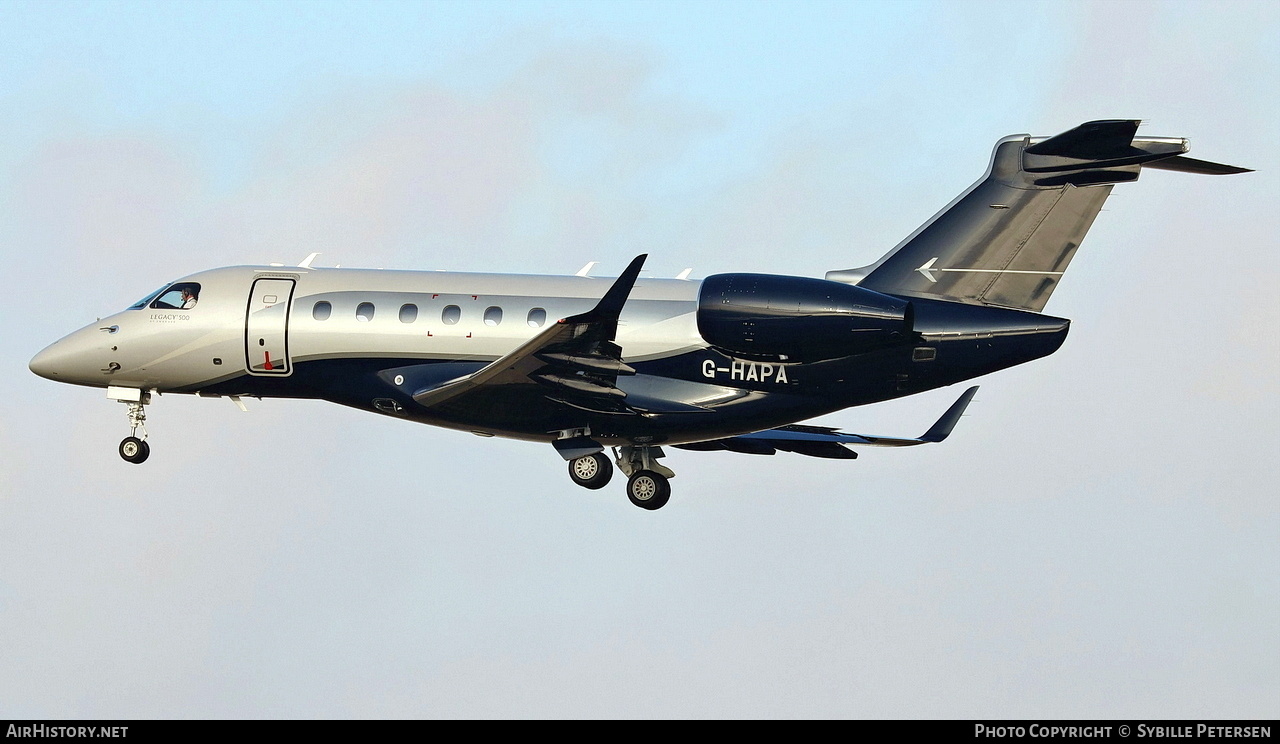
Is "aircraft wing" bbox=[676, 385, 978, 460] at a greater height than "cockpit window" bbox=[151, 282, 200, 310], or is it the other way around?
"cockpit window" bbox=[151, 282, 200, 310]

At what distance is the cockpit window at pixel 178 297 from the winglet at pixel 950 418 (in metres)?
12.6

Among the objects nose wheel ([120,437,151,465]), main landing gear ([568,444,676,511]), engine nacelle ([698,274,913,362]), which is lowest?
main landing gear ([568,444,676,511])

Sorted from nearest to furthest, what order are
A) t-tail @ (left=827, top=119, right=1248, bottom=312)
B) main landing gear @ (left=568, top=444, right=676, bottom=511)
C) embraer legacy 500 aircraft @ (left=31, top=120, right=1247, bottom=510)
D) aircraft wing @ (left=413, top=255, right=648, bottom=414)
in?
aircraft wing @ (left=413, top=255, right=648, bottom=414), embraer legacy 500 aircraft @ (left=31, top=120, right=1247, bottom=510), t-tail @ (left=827, top=119, right=1248, bottom=312), main landing gear @ (left=568, top=444, right=676, bottom=511)

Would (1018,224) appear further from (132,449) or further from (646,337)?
(132,449)

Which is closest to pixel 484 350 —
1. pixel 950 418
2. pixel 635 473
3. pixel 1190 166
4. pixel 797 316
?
pixel 635 473

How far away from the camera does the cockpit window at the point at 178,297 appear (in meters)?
27.1

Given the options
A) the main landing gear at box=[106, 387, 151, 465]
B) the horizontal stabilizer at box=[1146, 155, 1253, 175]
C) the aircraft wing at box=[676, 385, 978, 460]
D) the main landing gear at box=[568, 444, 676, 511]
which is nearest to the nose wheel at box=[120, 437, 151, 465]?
the main landing gear at box=[106, 387, 151, 465]

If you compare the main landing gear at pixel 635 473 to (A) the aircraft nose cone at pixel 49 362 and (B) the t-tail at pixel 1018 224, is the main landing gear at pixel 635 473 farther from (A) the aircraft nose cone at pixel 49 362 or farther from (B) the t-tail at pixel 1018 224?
(A) the aircraft nose cone at pixel 49 362

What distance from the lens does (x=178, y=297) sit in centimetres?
2723

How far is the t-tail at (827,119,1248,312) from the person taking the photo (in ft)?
75.3

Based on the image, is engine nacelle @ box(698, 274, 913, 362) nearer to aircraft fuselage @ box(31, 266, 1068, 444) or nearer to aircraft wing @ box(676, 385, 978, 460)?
aircraft fuselage @ box(31, 266, 1068, 444)

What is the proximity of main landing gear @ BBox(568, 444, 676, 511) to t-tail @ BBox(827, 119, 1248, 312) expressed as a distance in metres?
4.90

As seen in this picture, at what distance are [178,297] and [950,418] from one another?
13.2 meters

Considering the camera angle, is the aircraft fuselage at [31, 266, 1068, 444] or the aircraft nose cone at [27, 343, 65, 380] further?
the aircraft nose cone at [27, 343, 65, 380]
